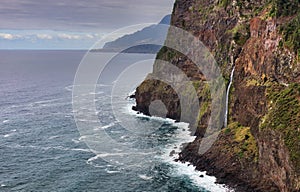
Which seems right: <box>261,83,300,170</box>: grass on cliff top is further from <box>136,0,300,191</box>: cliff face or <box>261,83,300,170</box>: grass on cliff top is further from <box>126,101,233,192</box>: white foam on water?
<box>126,101,233,192</box>: white foam on water

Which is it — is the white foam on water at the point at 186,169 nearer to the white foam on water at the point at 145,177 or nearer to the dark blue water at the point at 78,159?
the dark blue water at the point at 78,159

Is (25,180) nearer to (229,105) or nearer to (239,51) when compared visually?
(229,105)

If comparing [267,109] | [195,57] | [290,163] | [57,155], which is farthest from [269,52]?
[57,155]

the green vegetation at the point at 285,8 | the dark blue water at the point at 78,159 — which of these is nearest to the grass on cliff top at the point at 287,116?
the dark blue water at the point at 78,159

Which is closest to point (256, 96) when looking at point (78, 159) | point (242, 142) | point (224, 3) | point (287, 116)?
point (242, 142)

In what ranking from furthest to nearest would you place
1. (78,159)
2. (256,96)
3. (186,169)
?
1. (78,159)
2. (256,96)
3. (186,169)

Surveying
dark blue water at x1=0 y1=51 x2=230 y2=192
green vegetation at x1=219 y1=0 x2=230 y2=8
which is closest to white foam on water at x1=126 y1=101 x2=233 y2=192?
dark blue water at x1=0 y1=51 x2=230 y2=192

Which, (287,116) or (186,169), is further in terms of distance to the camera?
(186,169)

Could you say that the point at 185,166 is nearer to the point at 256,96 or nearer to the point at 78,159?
the point at 256,96
